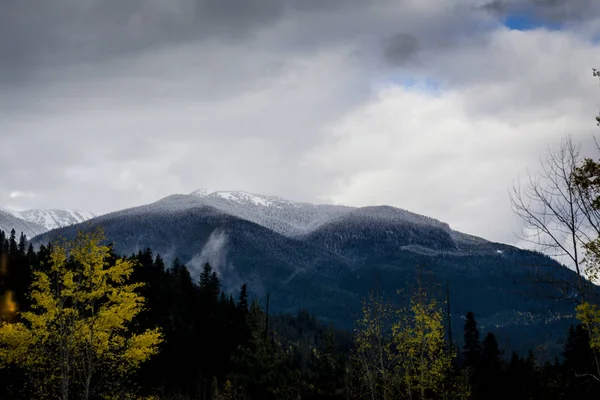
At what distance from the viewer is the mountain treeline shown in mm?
36938

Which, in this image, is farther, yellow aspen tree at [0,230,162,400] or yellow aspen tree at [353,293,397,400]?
yellow aspen tree at [353,293,397,400]

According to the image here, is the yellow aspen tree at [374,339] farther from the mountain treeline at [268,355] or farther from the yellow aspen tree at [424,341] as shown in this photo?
the yellow aspen tree at [424,341]

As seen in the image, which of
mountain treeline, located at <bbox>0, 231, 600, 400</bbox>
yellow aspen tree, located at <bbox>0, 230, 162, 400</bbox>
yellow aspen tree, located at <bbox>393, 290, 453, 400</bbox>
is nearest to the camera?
yellow aspen tree, located at <bbox>0, 230, 162, 400</bbox>

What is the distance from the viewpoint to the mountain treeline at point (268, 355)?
121ft

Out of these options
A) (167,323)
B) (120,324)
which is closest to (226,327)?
(167,323)

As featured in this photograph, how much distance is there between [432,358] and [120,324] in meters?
19.1

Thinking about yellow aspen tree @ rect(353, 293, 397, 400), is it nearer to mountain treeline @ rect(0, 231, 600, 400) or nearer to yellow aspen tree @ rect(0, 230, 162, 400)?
mountain treeline @ rect(0, 231, 600, 400)

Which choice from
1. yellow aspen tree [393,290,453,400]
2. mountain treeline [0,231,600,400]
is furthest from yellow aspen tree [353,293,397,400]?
yellow aspen tree [393,290,453,400]

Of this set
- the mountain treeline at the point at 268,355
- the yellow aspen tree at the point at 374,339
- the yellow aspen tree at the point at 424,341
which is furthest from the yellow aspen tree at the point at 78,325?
the yellow aspen tree at the point at 424,341

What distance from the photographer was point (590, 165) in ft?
65.7

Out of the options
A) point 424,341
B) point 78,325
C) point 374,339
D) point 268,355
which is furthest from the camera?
point 268,355

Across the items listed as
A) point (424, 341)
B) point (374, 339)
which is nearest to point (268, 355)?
point (374, 339)

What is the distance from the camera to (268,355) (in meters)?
52.9

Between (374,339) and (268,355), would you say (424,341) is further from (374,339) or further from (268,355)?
(268,355)
